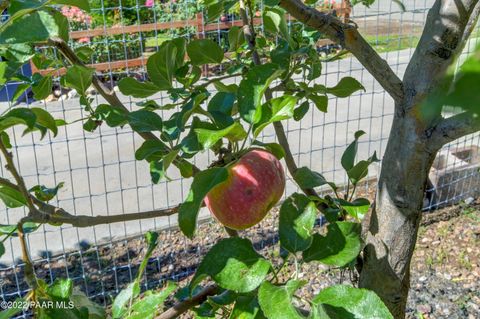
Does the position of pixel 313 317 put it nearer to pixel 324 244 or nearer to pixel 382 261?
pixel 324 244

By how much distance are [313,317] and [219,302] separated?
186 mm

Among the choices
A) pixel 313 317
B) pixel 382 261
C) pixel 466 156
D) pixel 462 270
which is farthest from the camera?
pixel 466 156

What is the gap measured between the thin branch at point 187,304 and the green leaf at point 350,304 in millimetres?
227

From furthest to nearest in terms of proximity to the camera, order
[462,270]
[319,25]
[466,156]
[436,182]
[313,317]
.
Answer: [466,156] < [436,182] < [462,270] < [319,25] < [313,317]

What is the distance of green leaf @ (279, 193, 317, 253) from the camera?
2.26 ft

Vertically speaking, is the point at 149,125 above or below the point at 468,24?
below

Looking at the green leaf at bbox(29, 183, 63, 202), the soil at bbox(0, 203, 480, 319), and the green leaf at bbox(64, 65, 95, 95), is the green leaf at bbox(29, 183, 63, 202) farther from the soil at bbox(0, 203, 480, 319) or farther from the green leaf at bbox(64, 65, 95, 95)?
the soil at bbox(0, 203, 480, 319)

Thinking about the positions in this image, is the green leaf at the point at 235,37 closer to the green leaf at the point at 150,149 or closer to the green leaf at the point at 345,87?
the green leaf at the point at 345,87

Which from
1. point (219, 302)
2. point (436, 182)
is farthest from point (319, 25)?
point (436, 182)

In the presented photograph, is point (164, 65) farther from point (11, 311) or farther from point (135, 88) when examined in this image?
point (11, 311)

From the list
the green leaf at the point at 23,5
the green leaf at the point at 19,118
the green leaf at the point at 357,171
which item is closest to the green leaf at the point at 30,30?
the green leaf at the point at 23,5

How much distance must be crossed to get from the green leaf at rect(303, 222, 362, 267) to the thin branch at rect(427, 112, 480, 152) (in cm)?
15

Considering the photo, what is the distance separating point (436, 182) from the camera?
9.08ft

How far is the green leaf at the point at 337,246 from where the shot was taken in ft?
2.31
